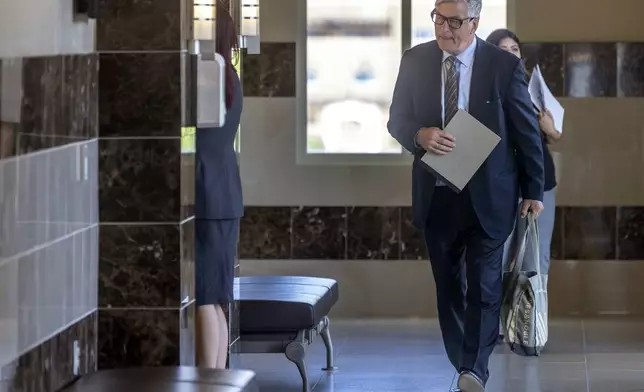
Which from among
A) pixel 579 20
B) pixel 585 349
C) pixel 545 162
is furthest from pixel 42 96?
pixel 579 20

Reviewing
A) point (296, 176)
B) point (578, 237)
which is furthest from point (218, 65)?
point (578, 237)

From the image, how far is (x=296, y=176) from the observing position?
742cm

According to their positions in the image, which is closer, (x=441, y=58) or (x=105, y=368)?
(x=105, y=368)

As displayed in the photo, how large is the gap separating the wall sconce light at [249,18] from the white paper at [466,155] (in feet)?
2.84

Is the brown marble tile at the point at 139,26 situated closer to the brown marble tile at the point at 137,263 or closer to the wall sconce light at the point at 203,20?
the wall sconce light at the point at 203,20

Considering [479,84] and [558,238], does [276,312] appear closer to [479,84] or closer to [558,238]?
[479,84]

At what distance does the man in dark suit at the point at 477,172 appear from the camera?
492 centimetres

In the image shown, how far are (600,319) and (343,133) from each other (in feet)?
6.00

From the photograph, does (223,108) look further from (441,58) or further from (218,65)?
(441,58)

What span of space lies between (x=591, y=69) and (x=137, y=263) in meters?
4.12

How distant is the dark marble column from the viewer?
152 inches

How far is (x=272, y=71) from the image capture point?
24.1 ft

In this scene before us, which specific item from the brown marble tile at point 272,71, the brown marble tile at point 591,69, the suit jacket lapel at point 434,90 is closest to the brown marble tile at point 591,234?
the brown marble tile at point 591,69

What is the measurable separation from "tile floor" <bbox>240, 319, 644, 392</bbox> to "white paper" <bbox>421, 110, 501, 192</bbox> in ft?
3.25
